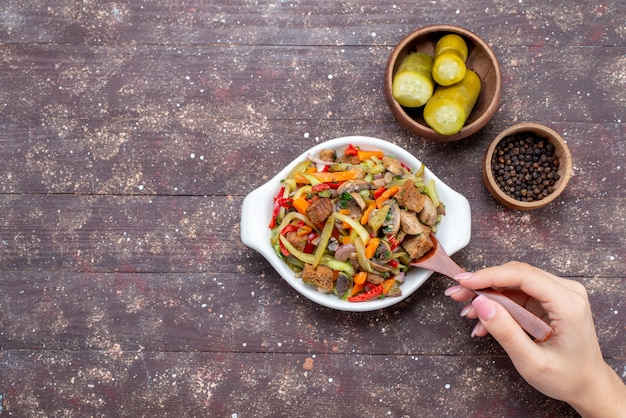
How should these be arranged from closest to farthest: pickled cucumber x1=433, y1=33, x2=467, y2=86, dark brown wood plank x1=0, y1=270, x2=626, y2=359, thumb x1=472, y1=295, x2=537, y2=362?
thumb x1=472, y1=295, x2=537, y2=362
pickled cucumber x1=433, y1=33, x2=467, y2=86
dark brown wood plank x1=0, y1=270, x2=626, y2=359

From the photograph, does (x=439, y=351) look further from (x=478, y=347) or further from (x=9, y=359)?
(x=9, y=359)

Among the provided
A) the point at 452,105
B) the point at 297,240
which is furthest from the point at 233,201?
the point at 452,105

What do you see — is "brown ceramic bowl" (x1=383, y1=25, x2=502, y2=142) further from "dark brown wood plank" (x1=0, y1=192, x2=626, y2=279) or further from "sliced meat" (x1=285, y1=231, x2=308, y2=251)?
"sliced meat" (x1=285, y1=231, x2=308, y2=251)

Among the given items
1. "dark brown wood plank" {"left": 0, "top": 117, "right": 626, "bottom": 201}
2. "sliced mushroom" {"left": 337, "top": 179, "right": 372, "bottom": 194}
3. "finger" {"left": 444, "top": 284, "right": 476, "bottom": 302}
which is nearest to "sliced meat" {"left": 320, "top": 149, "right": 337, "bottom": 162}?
"sliced mushroom" {"left": 337, "top": 179, "right": 372, "bottom": 194}

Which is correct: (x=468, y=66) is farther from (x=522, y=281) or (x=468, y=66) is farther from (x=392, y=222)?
(x=522, y=281)

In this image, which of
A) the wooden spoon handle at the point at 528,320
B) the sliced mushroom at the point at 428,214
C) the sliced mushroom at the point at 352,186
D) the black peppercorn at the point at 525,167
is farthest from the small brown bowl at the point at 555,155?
the sliced mushroom at the point at 352,186

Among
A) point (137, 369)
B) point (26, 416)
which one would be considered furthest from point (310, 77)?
point (26, 416)

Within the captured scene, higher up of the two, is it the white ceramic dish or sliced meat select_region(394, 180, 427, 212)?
sliced meat select_region(394, 180, 427, 212)
